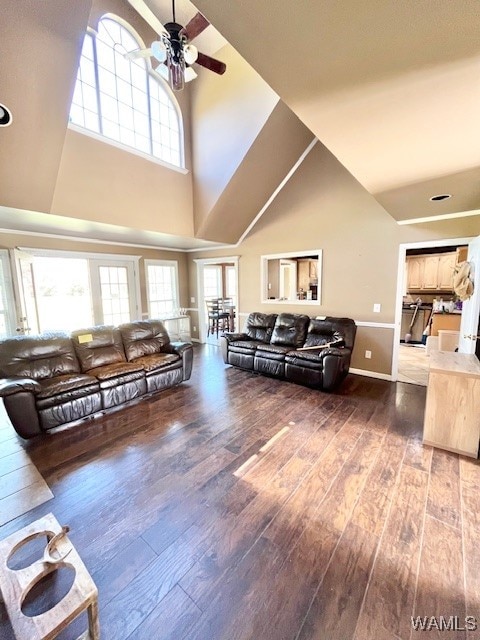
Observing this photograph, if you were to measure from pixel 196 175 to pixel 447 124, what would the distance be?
3.80 m

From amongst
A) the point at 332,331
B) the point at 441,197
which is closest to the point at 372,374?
the point at 332,331

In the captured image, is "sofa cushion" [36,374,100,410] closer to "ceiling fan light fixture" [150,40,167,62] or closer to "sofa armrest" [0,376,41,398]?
"sofa armrest" [0,376,41,398]

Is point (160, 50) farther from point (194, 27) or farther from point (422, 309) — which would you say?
point (422, 309)

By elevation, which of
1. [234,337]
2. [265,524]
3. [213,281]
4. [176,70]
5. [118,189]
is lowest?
[265,524]

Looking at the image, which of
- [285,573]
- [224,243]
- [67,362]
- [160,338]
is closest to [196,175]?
[224,243]

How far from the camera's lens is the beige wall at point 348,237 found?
400 centimetres

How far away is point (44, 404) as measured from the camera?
265cm

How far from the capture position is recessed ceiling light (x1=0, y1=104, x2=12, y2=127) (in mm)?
2405

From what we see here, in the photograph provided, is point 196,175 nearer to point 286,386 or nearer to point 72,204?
point 72,204

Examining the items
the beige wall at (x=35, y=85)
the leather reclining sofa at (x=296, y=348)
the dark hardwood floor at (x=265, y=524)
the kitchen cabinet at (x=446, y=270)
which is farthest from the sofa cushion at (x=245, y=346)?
the kitchen cabinet at (x=446, y=270)

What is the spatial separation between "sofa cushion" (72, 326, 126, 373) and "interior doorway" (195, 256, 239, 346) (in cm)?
283

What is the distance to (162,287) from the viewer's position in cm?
659

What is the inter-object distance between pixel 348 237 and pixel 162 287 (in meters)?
4.39

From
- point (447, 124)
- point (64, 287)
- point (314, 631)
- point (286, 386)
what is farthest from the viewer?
point (64, 287)
